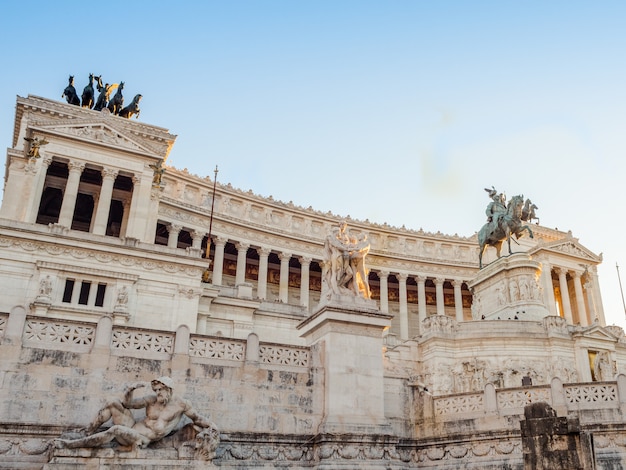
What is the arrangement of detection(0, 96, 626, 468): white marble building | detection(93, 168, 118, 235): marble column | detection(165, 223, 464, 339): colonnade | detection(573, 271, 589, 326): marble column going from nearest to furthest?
1. detection(0, 96, 626, 468): white marble building
2. detection(93, 168, 118, 235): marble column
3. detection(165, 223, 464, 339): colonnade
4. detection(573, 271, 589, 326): marble column

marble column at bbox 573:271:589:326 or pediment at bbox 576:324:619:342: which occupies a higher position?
marble column at bbox 573:271:589:326

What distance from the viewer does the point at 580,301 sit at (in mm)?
77500

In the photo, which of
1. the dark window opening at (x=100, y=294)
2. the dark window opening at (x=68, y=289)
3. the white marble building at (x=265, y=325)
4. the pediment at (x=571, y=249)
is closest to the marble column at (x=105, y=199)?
the white marble building at (x=265, y=325)

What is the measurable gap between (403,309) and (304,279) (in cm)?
1261

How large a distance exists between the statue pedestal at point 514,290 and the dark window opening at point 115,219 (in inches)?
1439

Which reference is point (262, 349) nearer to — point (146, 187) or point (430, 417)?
point (430, 417)

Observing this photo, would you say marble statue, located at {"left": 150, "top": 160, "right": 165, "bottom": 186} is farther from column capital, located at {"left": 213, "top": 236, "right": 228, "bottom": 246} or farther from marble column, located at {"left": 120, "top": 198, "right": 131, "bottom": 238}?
column capital, located at {"left": 213, "top": 236, "right": 228, "bottom": 246}

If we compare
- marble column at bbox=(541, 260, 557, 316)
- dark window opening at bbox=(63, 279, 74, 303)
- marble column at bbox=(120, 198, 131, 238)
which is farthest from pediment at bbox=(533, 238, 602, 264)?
dark window opening at bbox=(63, 279, 74, 303)

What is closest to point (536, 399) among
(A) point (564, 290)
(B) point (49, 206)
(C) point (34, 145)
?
(C) point (34, 145)

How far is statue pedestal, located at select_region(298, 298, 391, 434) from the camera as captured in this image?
1602 cm

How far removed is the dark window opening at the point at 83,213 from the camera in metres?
59.0

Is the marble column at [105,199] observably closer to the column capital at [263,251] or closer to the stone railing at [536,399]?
the column capital at [263,251]

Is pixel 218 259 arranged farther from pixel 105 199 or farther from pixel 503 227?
pixel 503 227

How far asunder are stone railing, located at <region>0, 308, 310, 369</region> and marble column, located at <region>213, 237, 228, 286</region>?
1743 inches
